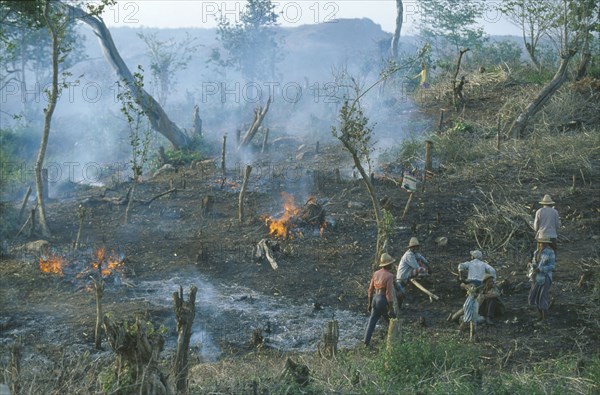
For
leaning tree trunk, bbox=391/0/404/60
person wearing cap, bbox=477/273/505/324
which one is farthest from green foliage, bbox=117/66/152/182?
leaning tree trunk, bbox=391/0/404/60

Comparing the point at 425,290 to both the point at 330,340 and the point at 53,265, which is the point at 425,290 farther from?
the point at 53,265

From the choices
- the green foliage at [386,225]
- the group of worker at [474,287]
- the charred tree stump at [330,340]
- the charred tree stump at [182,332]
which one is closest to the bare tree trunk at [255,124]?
the green foliage at [386,225]

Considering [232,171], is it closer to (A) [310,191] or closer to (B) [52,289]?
(A) [310,191]

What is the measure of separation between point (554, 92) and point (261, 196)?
29.4 ft

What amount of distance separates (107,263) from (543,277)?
26.4 ft

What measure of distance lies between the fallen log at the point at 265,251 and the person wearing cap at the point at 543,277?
5.06 meters

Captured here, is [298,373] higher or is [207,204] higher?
[207,204]

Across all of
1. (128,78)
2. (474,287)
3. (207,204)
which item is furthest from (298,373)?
(128,78)

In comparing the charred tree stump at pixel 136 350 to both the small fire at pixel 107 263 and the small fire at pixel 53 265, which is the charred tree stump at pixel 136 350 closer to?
the small fire at pixel 107 263

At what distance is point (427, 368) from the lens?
27.5ft

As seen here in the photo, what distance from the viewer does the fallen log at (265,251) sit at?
14.0 meters

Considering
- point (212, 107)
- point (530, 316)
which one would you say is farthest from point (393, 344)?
point (212, 107)

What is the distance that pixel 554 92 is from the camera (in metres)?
20.2

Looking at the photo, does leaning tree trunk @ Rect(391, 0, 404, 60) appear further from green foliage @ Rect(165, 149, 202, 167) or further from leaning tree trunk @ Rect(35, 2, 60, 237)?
leaning tree trunk @ Rect(35, 2, 60, 237)
